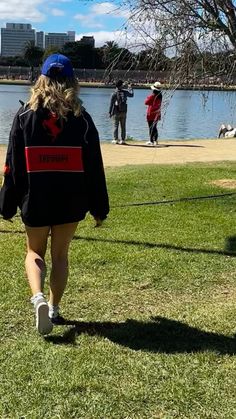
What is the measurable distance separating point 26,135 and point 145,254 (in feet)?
7.69

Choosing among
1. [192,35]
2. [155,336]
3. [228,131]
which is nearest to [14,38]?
[228,131]

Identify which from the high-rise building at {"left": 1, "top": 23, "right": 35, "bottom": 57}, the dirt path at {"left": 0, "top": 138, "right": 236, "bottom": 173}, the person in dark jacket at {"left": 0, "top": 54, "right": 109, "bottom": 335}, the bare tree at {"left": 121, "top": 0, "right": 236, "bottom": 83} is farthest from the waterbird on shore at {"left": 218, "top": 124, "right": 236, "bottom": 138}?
the high-rise building at {"left": 1, "top": 23, "right": 35, "bottom": 57}

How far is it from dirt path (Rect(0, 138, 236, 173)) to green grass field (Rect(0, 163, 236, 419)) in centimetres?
641

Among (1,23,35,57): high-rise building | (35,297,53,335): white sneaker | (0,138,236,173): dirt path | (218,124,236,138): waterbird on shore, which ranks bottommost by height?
(1,23,35,57): high-rise building

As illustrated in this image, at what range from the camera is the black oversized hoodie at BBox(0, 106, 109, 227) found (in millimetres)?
3846

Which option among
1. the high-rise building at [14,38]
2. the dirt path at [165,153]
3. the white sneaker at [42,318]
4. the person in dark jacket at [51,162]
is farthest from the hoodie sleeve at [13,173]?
the high-rise building at [14,38]

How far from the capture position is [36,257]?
4098mm

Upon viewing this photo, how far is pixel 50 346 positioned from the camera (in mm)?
3781

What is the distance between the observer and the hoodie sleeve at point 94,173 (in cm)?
397

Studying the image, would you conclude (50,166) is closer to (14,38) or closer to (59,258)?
(59,258)

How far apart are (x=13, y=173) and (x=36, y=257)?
Result: 587 mm

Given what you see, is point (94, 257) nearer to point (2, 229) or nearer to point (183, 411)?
point (2, 229)

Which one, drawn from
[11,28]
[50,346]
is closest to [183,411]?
[50,346]

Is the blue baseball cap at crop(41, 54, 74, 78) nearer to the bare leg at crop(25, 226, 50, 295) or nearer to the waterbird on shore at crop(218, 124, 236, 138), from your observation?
the bare leg at crop(25, 226, 50, 295)
